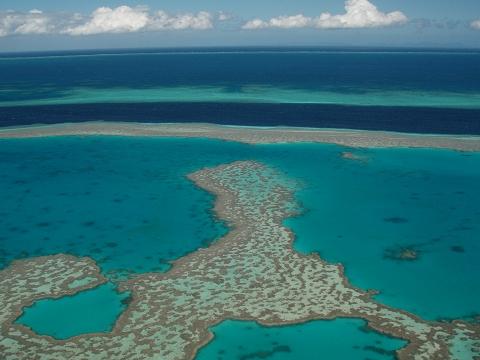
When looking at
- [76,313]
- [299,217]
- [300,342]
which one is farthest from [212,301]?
[299,217]

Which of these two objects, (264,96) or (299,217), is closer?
(299,217)

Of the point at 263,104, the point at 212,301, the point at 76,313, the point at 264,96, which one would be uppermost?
the point at 264,96

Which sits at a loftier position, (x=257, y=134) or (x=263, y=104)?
(x=263, y=104)

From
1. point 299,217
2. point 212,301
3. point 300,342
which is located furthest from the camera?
point 299,217

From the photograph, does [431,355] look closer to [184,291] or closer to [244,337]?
[244,337]

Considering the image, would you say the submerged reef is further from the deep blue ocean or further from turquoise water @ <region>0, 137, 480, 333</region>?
turquoise water @ <region>0, 137, 480, 333</region>

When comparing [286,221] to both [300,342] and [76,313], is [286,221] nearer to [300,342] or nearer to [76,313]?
[300,342]

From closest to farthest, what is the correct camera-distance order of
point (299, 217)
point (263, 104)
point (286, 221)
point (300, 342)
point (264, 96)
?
point (300, 342), point (286, 221), point (299, 217), point (263, 104), point (264, 96)

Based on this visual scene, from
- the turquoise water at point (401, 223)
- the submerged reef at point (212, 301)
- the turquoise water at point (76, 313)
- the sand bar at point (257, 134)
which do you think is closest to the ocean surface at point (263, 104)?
the sand bar at point (257, 134)
